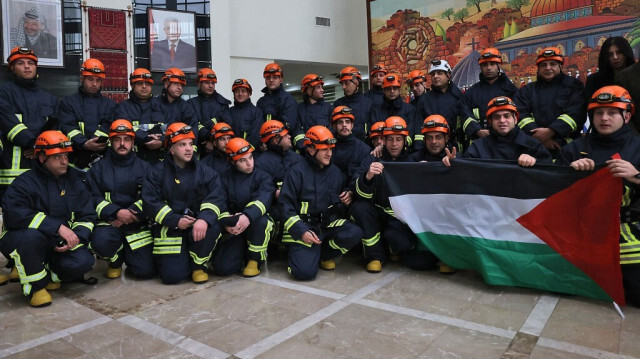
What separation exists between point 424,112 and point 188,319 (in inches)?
170

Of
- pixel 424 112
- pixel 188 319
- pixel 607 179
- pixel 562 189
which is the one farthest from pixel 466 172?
pixel 188 319

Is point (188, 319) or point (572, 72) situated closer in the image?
point (188, 319)

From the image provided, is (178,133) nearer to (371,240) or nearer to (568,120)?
(371,240)

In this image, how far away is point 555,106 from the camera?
5.25 metres

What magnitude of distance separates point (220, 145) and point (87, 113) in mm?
1822

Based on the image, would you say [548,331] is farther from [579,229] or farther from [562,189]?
[562,189]

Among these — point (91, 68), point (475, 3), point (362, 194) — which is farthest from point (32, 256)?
point (475, 3)

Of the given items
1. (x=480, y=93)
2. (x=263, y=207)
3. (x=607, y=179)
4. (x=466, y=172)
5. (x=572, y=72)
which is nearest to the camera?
(x=607, y=179)

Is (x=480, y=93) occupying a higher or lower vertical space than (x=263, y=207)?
higher

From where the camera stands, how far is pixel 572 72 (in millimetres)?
10938

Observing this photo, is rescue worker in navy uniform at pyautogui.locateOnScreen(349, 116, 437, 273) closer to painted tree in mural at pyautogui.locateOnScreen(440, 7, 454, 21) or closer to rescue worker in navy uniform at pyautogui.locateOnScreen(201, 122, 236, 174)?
rescue worker in navy uniform at pyautogui.locateOnScreen(201, 122, 236, 174)

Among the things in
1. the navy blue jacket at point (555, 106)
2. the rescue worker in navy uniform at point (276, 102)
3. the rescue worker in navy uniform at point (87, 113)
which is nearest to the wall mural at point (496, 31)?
the navy blue jacket at point (555, 106)

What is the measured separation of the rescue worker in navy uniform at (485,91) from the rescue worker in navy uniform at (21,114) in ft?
17.0

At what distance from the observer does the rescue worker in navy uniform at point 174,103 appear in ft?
20.7
